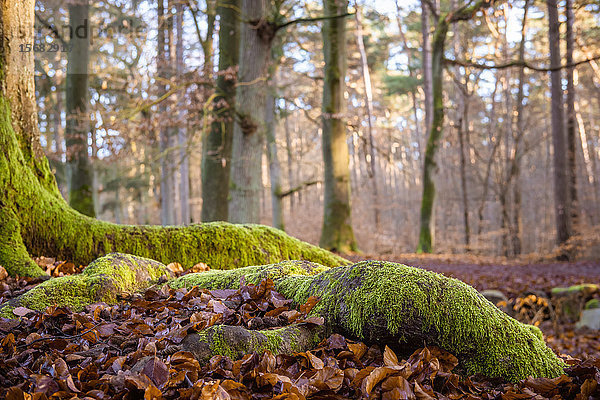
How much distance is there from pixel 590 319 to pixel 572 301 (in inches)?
22.2

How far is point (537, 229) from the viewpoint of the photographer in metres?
31.8

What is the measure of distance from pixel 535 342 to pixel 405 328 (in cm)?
96

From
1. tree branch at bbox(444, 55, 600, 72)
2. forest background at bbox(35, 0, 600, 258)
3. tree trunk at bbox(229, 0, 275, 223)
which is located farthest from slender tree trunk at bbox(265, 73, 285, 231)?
tree branch at bbox(444, 55, 600, 72)

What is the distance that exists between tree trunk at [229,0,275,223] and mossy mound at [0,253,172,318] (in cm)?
533

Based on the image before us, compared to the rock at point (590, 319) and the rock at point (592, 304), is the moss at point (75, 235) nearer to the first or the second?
the rock at point (590, 319)

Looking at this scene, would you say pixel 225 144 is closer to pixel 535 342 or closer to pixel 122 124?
pixel 122 124

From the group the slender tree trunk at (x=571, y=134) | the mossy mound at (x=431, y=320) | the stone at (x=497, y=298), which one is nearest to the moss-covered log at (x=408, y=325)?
the mossy mound at (x=431, y=320)

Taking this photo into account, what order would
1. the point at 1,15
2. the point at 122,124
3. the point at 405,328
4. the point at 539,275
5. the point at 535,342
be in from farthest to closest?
the point at 539,275 → the point at 122,124 → the point at 1,15 → the point at 535,342 → the point at 405,328

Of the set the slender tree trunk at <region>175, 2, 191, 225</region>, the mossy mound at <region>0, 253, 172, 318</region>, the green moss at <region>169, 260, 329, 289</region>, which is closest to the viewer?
the mossy mound at <region>0, 253, 172, 318</region>

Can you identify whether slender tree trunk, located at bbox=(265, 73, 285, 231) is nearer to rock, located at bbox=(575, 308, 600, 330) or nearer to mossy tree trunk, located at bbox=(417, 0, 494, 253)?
mossy tree trunk, located at bbox=(417, 0, 494, 253)

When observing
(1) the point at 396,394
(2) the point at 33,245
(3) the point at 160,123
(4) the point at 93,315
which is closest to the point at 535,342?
(1) the point at 396,394

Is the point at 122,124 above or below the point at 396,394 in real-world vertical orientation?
above

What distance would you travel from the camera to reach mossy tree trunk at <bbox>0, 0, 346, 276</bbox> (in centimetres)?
462

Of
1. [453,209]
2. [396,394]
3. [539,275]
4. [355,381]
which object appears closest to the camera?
[396,394]
